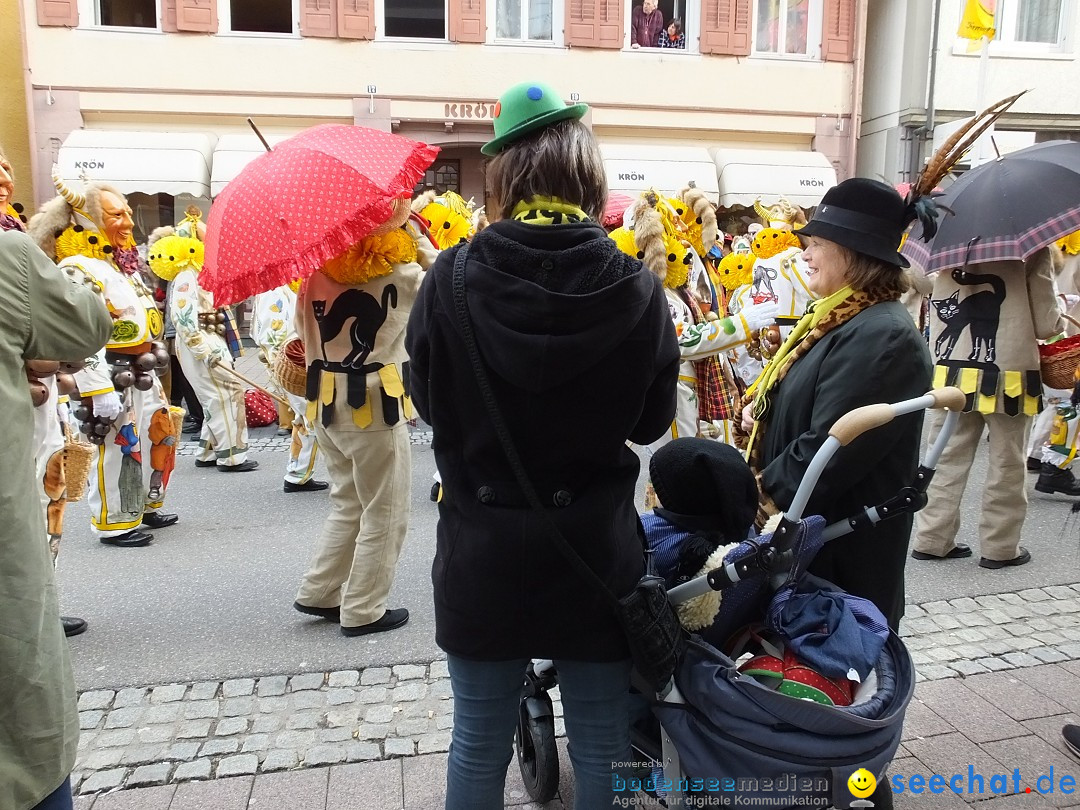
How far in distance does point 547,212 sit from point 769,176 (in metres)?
14.7

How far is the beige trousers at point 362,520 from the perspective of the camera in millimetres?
3684

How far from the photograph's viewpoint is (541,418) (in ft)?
5.62

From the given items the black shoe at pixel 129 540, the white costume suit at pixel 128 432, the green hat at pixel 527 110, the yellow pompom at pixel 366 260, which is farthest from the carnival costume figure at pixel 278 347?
the green hat at pixel 527 110

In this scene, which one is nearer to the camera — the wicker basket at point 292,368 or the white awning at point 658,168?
the wicker basket at point 292,368

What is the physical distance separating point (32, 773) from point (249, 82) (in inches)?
576

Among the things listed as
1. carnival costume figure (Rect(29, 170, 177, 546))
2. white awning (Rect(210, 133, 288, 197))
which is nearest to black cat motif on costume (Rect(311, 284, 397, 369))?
carnival costume figure (Rect(29, 170, 177, 546))

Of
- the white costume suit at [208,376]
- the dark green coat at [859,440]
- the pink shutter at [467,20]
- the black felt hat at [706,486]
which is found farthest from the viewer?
the pink shutter at [467,20]

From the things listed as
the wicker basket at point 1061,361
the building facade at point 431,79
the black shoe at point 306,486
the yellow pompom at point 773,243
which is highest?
the building facade at point 431,79

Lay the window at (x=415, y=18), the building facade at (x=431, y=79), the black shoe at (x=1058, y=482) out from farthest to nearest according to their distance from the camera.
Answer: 1. the window at (x=415, y=18)
2. the building facade at (x=431, y=79)
3. the black shoe at (x=1058, y=482)

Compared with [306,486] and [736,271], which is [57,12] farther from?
[736,271]

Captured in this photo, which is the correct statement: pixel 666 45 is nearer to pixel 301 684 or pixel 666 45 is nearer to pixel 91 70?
pixel 91 70

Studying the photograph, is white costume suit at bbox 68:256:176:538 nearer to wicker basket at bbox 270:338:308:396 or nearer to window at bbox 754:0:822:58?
wicker basket at bbox 270:338:308:396

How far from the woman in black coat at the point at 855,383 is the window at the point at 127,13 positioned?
15258mm

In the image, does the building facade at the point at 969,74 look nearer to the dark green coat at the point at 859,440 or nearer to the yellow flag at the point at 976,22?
the yellow flag at the point at 976,22
